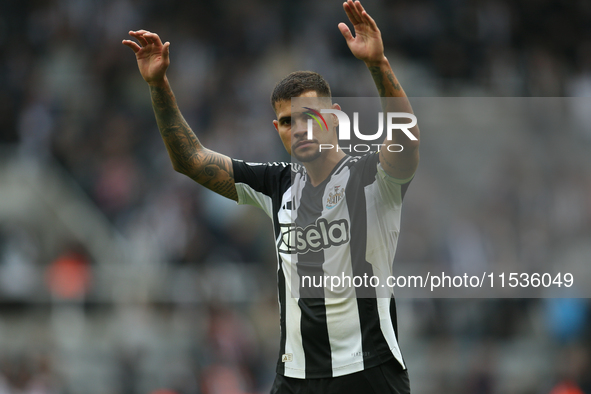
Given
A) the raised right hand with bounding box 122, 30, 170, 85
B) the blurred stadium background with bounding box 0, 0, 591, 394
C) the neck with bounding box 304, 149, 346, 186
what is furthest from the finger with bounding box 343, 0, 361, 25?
the blurred stadium background with bounding box 0, 0, 591, 394

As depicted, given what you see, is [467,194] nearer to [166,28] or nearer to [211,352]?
[211,352]

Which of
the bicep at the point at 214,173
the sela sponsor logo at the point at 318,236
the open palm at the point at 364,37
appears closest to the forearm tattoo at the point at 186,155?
the bicep at the point at 214,173

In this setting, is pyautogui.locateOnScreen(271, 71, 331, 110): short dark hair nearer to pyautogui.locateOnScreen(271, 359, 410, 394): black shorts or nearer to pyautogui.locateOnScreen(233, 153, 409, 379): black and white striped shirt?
pyautogui.locateOnScreen(233, 153, 409, 379): black and white striped shirt

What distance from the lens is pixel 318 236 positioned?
11.4 ft

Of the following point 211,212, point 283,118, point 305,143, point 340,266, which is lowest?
point 340,266

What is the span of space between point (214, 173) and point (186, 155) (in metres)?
0.19

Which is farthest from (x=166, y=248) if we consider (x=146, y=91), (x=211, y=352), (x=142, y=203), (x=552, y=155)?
(x=552, y=155)

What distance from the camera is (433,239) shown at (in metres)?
8.38

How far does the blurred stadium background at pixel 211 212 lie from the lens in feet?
27.7

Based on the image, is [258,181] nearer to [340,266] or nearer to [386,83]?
[340,266]

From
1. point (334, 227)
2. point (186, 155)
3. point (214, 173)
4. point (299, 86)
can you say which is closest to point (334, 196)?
point (334, 227)

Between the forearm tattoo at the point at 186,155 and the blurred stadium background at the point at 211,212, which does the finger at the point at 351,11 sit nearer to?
the forearm tattoo at the point at 186,155

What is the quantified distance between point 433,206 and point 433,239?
639 mm

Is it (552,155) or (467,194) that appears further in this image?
(552,155)
